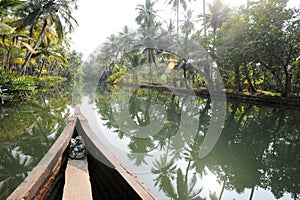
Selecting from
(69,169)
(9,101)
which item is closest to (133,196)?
(69,169)

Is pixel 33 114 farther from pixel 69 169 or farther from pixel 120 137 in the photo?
pixel 69 169

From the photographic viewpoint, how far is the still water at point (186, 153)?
3199 millimetres

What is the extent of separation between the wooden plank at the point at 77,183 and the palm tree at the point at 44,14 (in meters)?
11.0

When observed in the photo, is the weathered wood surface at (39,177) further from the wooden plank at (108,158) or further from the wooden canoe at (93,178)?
the wooden plank at (108,158)

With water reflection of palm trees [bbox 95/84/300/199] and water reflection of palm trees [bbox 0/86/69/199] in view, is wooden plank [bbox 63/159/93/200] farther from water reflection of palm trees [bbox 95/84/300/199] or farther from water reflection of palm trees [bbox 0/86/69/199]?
water reflection of palm trees [bbox 95/84/300/199]

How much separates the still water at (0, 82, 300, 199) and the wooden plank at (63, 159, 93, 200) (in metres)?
0.94

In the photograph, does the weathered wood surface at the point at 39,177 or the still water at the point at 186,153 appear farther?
the still water at the point at 186,153

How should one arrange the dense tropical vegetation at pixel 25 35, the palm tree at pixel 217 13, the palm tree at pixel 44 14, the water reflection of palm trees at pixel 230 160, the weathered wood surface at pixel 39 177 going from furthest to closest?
the palm tree at pixel 217 13 < the palm tree at pixel 44 14 < the dense tropical vegetation at pixel 25 35 < the water reflection of palm trees at pixel 230 160 < the weathered wood surface at pixel 39 177

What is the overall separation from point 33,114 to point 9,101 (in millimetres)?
2925

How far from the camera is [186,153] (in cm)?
476

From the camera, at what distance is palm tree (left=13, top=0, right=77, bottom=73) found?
11.7 m

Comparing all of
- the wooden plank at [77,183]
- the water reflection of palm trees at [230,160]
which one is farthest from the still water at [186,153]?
the wooden plank at [77,183]

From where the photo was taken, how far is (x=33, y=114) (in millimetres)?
7758

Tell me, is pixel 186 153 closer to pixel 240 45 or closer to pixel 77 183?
pixel 77 183
